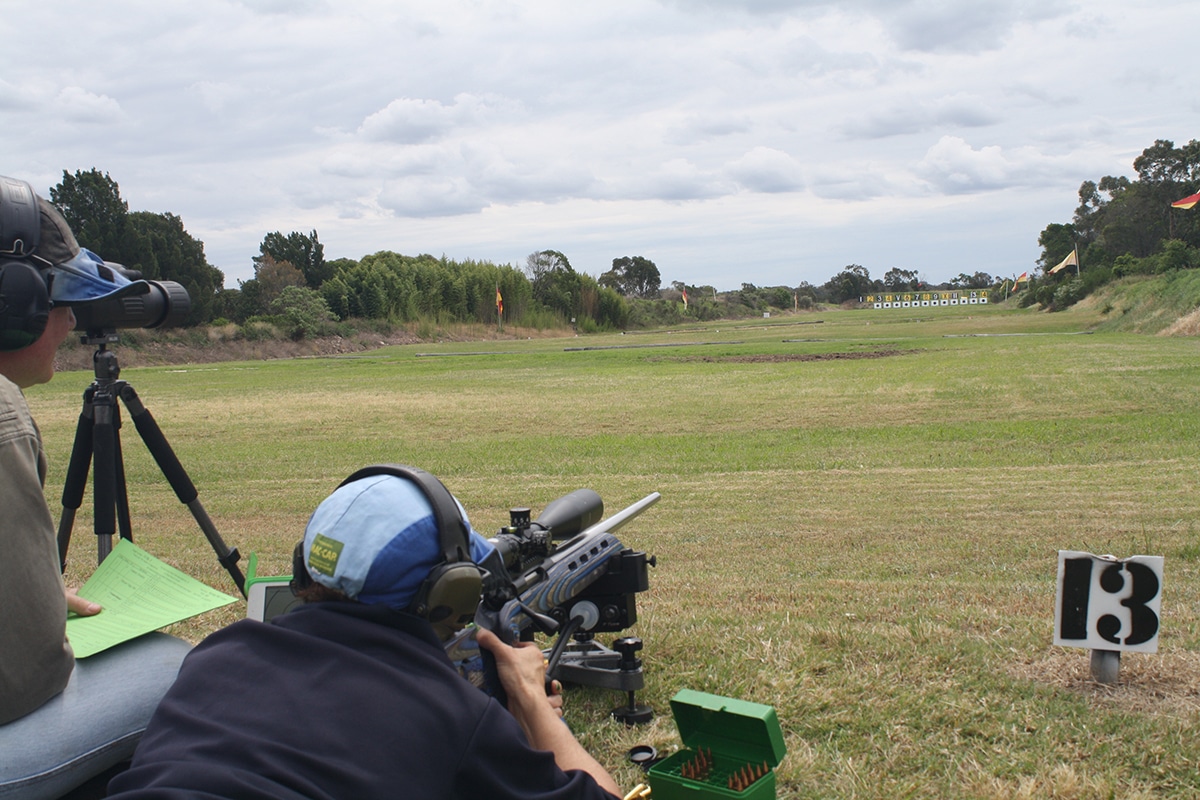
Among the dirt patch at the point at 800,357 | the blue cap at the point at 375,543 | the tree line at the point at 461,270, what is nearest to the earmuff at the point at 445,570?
the blue cap at the point at 375,543

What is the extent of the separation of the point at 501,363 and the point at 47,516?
118 feet

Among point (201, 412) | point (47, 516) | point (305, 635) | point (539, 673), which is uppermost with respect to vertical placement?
point (47, 516)

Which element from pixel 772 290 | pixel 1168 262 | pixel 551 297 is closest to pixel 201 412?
pixel 1168 262

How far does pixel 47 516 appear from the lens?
91.7 inches

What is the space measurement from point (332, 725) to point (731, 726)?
1.56 meters

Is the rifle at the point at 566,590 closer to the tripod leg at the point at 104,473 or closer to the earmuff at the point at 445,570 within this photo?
the earmuff at the point at 445,570

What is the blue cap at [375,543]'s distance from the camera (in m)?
2.09

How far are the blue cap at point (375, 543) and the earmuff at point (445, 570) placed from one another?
0.02m

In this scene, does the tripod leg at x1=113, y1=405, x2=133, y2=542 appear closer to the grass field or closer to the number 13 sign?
the grass field

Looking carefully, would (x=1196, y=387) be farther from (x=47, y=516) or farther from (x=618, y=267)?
(x=618, y=267)

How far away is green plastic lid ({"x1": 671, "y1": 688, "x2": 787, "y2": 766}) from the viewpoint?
9.65ft

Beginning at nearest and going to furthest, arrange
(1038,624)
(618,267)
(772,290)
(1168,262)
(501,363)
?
(1038,624), (501,363), (1168,262), (618,267), (772,290)

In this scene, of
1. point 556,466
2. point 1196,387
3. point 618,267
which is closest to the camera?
point 556,466

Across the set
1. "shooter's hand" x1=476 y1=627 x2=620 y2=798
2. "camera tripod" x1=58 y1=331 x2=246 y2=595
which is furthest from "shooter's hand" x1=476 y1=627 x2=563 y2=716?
"camera tripod" x1=58 y1=331 x2=246 y2=595
